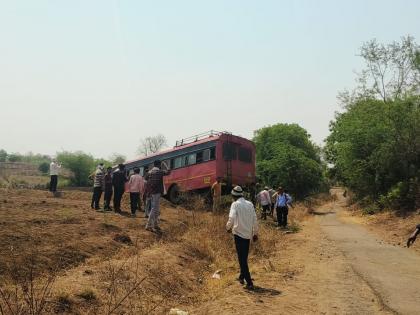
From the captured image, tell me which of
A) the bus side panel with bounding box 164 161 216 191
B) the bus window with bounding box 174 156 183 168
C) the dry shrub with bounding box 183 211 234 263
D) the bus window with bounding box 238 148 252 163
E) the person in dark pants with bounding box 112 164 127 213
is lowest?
the dry shrub with bounding box 183 211 234 263

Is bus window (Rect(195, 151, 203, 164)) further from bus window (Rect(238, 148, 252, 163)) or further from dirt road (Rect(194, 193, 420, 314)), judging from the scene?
dirt road (Rect(194, 193, 420, 314))

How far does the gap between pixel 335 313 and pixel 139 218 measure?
339 inches

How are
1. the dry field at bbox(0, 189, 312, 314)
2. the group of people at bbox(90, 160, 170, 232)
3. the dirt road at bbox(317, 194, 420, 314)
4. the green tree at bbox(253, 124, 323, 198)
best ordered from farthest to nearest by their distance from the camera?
1. the green tree at bbox(253, 124, 323, 198)
2. the group of people at bbox(90, 160, 170, 232)
3. the dirt road at bbox(317, 194, 420, 314)
4. the dry field at bbox(0, 189, 312, 314)

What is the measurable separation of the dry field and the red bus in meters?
5.40

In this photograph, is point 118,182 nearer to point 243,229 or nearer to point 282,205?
point 282,205

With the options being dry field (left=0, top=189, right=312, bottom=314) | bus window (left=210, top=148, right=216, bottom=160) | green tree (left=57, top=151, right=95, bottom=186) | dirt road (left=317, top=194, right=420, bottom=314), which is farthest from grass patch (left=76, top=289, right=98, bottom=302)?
green tree (left=57, top=151, right=95, bottom=186)

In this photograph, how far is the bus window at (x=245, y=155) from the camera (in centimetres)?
2184

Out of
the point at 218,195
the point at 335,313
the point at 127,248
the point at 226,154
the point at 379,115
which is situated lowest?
the point at 335,313

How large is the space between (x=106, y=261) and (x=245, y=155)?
13571 millimetres

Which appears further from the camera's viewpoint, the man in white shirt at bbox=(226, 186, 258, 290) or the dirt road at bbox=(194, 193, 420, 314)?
the man in white shirt at bbox=(226, 186, 258, 290)

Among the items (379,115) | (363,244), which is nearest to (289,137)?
(379,115)

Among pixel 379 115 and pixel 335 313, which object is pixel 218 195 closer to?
pixel 335 313

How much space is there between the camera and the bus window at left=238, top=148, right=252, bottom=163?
2184 cm

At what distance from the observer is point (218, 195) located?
17.8 metres
